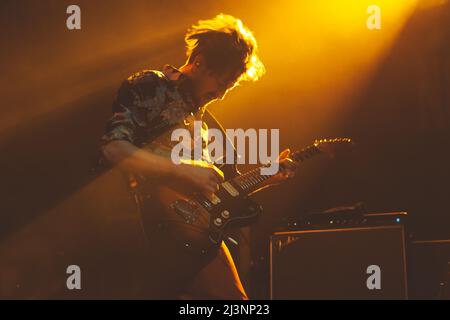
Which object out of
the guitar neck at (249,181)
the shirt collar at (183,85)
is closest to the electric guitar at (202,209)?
the guitar neck at (249,181)

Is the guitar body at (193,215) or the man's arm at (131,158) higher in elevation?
the man's arm at (131,158)

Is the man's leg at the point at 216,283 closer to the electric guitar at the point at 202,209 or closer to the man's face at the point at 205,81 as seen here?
the electric guitar at the point at 202,209

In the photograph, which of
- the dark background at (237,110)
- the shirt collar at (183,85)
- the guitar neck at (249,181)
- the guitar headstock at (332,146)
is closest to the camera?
the shirt collar at (183,85)

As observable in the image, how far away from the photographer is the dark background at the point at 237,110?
118 inches

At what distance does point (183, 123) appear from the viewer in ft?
6.99

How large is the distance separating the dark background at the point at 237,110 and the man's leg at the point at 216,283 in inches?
41.4

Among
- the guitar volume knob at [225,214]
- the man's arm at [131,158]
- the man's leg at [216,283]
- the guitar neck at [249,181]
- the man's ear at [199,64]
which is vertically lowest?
the man's leg at [216,283]

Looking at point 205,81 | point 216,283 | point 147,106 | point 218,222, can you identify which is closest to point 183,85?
point 205,81

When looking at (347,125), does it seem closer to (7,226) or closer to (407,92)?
(407,92)

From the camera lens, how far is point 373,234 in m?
2.33

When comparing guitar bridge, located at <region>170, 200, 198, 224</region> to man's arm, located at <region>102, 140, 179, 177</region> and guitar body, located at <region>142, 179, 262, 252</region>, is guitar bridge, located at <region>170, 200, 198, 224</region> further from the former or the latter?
man's arm, located at <region>102, 140, 179, 177</region>

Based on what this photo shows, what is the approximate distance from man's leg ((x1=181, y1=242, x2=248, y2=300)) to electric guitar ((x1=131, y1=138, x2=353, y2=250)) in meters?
0.08

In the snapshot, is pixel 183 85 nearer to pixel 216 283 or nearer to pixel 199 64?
pixel 199 64

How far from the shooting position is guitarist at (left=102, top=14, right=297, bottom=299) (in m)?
1.82
